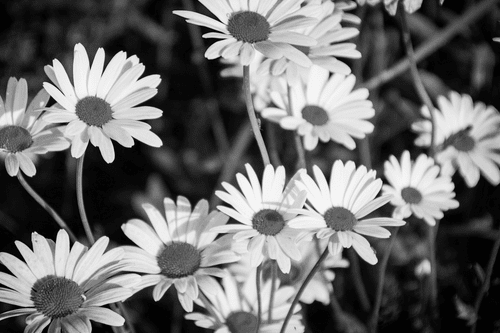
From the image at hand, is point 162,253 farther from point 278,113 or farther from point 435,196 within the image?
point 435,196

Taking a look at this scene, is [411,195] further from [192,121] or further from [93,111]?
[192,121]

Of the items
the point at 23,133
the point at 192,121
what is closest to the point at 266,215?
the point at 23,133

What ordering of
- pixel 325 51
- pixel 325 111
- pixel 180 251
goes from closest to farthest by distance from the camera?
1. pixel 180 251
2. pixel 325 51
3. pixel 325 111

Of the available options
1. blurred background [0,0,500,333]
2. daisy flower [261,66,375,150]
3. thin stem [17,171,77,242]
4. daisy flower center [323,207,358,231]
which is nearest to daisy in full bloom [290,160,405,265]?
daisy flower center [323,207,358,231]

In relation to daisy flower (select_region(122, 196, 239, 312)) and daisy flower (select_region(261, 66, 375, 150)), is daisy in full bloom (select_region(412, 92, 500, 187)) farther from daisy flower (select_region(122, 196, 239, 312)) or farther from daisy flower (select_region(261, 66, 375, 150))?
daisy flower (select_region(122, 196, 239, 312))

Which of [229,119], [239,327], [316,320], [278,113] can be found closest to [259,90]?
[278,113]
